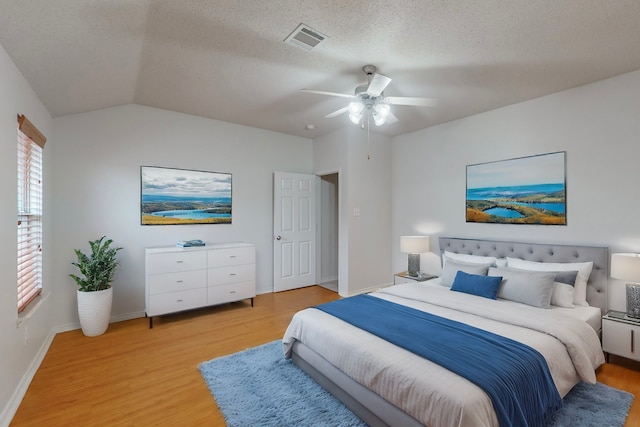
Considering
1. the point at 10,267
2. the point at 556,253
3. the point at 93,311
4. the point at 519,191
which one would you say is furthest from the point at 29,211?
the point at 556,253

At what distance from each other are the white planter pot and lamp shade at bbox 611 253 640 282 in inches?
200

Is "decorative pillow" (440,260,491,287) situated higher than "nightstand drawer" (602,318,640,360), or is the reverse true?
"decorative pillow" (440,260,491,287)

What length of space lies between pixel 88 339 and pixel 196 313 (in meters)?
1.17

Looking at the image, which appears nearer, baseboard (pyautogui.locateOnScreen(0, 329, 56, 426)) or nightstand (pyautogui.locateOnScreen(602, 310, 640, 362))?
baseboard (pyautogui.locateOnScreen(0, 329, 56, 426))

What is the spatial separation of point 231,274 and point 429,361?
3012 millimetres

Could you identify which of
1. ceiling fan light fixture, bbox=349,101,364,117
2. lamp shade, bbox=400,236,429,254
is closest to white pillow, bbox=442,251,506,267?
lamp shade, bbox=400,236,429,254

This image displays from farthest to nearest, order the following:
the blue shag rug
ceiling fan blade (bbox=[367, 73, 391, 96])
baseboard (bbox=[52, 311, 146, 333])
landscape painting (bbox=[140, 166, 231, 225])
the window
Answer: landscape painting (bbox=[140, 166, 231, 225]), baseboard (bbox=[52, 311, 146, 333]), the window, ceiling fan blade (bbox=[367, 73, 391, 96]), the blue shag rug

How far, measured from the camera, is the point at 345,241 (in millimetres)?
4742

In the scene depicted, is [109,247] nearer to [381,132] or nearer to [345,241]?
[345,241]

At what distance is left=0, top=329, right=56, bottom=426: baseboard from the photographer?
195cm

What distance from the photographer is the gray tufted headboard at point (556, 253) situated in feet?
9.65

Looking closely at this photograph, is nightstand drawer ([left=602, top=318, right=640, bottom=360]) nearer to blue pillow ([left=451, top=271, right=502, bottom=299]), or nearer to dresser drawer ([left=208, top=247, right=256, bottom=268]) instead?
blue pillow ([left=451, top=271, right=502, bottom=299])

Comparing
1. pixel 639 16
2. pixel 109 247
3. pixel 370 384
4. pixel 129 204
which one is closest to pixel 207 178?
pixel 129 204

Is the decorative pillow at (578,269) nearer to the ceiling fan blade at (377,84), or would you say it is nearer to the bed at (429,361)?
the bed at (429,361)
